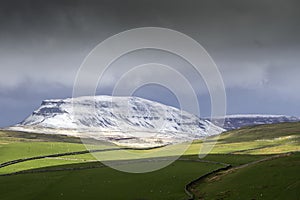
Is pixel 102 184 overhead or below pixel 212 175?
overhead

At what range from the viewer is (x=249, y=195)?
64.8 m

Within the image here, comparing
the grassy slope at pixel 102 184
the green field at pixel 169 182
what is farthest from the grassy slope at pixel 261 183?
the grassy slope at pixel 102 184

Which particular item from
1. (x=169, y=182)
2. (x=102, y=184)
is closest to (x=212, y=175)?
(x=169, y=182)

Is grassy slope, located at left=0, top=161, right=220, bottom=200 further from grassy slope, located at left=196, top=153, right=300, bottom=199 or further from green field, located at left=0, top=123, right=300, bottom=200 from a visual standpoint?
grassy slope, located at left=196, top=153, right=300, bottom=199

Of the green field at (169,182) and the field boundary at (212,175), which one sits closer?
the green field at (169,182)

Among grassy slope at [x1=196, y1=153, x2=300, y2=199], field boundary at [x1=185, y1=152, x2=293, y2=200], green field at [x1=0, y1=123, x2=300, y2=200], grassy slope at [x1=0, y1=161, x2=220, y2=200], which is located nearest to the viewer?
grassy slope at [x1=196, y1=153, x2=300, y2=199]

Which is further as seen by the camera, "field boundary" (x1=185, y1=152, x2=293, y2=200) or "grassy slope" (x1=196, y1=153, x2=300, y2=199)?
"field boundary" (x1=185, y1=152, x2=293, y2=200)

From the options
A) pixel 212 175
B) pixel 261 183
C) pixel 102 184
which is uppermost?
pixel 102 184

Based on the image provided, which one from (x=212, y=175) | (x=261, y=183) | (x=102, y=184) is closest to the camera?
(x=261, y=183)

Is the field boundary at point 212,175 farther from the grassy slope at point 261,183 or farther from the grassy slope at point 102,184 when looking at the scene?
the grassy slope at point 102,184

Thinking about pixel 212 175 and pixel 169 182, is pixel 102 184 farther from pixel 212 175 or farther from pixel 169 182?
pixel 212 175

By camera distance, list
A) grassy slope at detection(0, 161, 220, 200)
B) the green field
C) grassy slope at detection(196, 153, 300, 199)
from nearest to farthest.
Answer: grassy slope at detection(196, 153, 300, 199)
the green field
grassy slope at detection(0, 161, 220, 200)

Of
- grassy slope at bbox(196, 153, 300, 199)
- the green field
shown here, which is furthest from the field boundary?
grassy slope at bbox(196, 153, 300, 199)

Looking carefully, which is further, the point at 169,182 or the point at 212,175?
the point at 212,175
